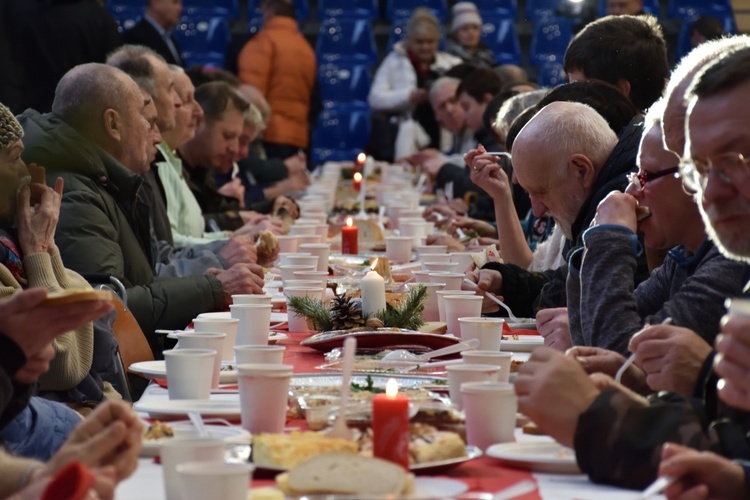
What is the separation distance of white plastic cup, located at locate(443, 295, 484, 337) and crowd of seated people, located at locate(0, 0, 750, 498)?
7.2 inches

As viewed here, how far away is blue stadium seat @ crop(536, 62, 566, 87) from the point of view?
11664 mm

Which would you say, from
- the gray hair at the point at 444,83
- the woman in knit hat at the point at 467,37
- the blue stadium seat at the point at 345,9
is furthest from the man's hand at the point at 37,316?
the blue stadium seat at the point at 345,9

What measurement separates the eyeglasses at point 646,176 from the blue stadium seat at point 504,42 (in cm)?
983

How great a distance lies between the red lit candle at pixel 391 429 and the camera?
A: 5.12ft

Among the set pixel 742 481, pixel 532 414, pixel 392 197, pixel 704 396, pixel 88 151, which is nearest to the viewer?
pixel 742 481

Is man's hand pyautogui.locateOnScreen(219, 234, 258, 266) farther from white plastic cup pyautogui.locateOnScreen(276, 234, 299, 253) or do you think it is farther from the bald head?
the bald head

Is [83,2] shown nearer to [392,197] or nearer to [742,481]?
[392,197]

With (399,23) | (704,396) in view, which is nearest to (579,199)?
(704,396)

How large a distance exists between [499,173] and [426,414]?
8.67 ft

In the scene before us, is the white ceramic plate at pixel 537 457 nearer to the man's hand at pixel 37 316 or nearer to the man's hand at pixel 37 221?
the man's hand at pixel 37 316

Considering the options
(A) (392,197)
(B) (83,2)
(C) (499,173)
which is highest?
(B) (83,2)

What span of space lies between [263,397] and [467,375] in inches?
13.5

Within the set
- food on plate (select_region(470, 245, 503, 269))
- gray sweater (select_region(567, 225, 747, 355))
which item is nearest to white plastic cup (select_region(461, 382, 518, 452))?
gray sweater (select_region(567, 225, 747, 355))

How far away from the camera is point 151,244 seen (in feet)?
13.9
